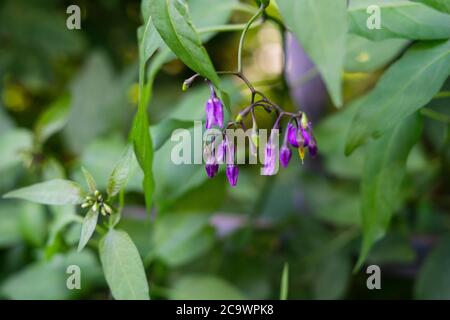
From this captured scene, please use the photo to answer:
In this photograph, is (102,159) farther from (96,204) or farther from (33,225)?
(96,204)

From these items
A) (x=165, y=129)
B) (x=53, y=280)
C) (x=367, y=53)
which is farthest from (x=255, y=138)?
(x=53, y=280)

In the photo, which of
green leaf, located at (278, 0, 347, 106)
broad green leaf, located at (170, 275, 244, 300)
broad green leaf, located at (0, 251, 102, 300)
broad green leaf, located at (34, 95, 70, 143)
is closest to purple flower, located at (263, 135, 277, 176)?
green leaf, located at (278, 0, 347, 106)

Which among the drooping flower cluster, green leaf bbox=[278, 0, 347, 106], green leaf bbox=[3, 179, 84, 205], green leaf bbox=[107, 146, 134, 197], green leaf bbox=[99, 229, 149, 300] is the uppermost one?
green leaf bbox=[278, 0, 347, 106]

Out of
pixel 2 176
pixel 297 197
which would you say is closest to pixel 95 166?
pixel 2 176

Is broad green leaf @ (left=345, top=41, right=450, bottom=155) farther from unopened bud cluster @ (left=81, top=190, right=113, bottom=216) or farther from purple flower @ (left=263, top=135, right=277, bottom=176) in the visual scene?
unopened bud cluster @ (left=81, top=190, right=113, bottom=216)

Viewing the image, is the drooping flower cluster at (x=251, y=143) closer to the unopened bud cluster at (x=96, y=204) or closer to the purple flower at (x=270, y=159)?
the purple flower at (x=270, y=159)

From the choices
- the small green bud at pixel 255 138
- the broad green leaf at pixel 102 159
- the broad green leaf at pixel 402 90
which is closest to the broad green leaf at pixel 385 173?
the broad green leaf at pixel 402 90

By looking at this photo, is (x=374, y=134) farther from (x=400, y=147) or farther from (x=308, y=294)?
(x=308, y=294)
